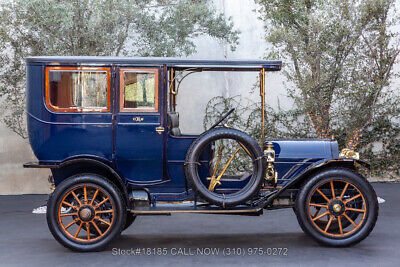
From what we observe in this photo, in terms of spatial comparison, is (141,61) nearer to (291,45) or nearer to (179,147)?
(179,147)

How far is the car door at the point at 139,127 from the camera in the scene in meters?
6.42

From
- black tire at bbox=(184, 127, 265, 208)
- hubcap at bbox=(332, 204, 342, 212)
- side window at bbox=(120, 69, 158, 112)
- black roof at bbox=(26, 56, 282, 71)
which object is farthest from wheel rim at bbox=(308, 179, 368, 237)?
side window at bbox=(120, 69, 158, 112)

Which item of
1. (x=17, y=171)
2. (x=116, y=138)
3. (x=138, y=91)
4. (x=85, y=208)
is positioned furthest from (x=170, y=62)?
(x=17, y=171)

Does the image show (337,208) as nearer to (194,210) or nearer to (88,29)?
(194,210)

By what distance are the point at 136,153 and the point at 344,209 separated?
7.97 ft

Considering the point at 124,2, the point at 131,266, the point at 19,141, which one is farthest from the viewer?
the point at 19,141

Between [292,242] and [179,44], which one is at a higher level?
[179,44]

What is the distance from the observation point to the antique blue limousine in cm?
628

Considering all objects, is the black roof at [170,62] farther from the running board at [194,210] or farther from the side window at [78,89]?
the running board at [194,210]

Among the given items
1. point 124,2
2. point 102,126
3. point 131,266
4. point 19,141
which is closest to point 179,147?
point 102,126

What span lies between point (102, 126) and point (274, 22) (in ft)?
20.2

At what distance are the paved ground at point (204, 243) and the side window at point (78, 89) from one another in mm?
1640

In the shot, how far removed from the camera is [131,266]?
5.59m

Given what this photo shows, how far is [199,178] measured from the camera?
622 centimetres
